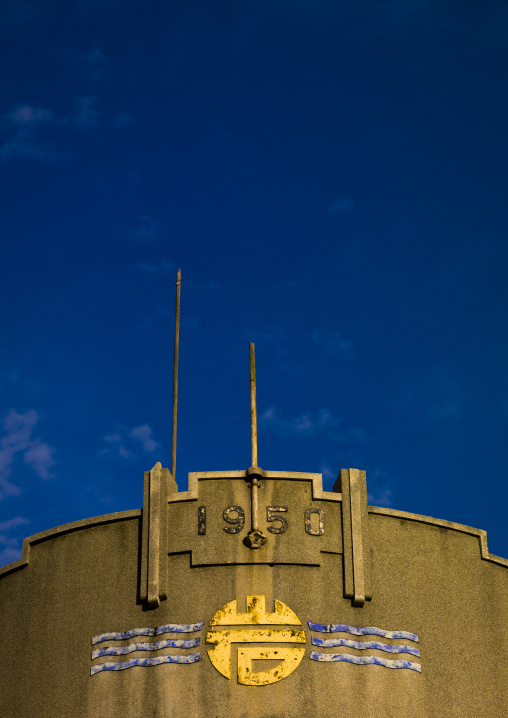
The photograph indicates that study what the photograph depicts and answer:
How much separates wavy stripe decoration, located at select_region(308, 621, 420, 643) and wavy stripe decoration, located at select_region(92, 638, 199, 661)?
98.8 inches

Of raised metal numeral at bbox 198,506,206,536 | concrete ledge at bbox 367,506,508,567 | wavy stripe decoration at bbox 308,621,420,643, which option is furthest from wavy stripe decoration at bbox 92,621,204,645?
concrete ledge at bbox 367,506,508,567

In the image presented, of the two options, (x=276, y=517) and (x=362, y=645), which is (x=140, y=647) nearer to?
(x=276, y=517)

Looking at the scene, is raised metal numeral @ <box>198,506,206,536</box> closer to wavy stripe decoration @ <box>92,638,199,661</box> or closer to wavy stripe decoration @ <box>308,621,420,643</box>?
wavy stripe decoration @ <box>92,638,199,661</box>

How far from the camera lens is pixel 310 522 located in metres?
24.0

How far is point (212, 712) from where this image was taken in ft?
72.2

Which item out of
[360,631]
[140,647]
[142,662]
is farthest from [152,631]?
[360,631]

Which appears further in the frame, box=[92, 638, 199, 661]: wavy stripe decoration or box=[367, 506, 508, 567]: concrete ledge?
box=[367, 506, 508, 567]: concrete ledge

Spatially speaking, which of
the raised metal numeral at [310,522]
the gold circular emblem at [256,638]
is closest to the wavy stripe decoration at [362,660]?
the gold circular emblem at [256,638]

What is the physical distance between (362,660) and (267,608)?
217 cm

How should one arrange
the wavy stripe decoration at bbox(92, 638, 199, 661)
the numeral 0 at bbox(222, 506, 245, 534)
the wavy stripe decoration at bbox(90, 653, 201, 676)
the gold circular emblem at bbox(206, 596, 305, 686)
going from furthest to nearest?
the numeral 0 at bbox(222, 506, 245, 534)
the wavy stripe decoration at bbox(92, 638, 199, 661)
the wavy stripe decoration at bbox(90, 653, 201, 676)
the gold circular emblem at bbox(206, 596, 305, 686)

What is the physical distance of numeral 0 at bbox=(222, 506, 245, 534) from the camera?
2373cm

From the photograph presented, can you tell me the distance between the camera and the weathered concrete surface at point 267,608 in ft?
73.4

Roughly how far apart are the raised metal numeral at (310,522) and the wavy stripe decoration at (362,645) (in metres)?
2.26

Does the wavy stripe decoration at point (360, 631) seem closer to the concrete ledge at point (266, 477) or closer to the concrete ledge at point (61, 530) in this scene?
the concrete ledge at point (266, 477)
